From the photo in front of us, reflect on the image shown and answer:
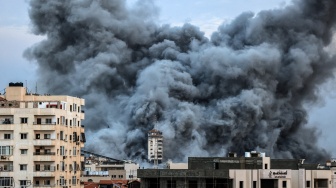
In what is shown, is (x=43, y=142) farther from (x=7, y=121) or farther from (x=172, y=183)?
(x=172, y=183)

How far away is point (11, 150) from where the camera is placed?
153 feet

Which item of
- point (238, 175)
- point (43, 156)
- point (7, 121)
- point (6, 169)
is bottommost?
point (238, 175)

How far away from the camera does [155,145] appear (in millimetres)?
115375

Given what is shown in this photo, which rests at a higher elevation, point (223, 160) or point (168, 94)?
point (168, 94)

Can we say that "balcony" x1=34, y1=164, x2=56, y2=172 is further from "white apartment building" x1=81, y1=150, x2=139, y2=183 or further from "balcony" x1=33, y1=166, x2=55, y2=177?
"white apartment building" x1=81, y1=150, x2=139, y2=183

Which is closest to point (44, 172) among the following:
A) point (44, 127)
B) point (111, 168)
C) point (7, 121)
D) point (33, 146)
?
point (33, 146)

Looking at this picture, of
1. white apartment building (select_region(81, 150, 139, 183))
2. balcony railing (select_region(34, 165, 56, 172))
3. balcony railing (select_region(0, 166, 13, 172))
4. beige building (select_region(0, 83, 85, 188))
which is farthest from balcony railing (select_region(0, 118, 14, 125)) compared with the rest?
white apartment building (select_region(81, 150, 139, 183))

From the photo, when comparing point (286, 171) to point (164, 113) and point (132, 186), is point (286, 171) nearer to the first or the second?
point (132, 186)

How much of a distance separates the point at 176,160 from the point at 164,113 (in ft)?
27.5

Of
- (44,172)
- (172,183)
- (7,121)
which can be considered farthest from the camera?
(7,121)

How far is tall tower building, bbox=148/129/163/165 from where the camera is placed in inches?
4500

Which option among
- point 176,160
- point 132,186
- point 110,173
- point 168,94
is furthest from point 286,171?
point 168,94

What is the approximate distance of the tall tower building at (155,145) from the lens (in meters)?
114

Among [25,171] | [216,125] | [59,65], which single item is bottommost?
[25,171]
